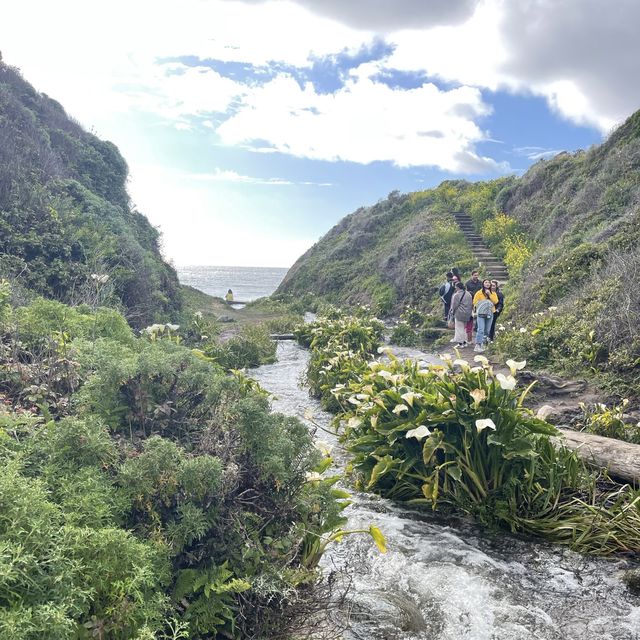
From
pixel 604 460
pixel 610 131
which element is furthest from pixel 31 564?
pixel 610 131

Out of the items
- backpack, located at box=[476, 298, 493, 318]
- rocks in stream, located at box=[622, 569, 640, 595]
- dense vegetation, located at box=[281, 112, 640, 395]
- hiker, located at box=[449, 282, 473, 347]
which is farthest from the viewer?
hiker, located at box=[449, 282, 473, 347]

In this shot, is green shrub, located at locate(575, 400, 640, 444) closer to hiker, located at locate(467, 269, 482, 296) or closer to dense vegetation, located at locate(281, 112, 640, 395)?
dense vegetation, located at locate(281, 112, 640, 395)

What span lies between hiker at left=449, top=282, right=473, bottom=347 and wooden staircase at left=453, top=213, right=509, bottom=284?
703 cm

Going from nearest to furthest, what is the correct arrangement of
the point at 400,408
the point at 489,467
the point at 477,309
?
1. the point at 489,467
2. the point at 400,408
3. the point at 477,309

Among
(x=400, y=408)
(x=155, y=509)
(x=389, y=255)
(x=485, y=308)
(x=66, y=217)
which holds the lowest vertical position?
(x=155, y=509)

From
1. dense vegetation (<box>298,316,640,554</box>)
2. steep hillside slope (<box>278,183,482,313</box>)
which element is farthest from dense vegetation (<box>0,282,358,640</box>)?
steep hillside slope (<box>278,183,482,313</box>)

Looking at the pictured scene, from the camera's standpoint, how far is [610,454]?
4742mm

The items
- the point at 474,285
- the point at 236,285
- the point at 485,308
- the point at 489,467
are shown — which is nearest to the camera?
the point at 489,467

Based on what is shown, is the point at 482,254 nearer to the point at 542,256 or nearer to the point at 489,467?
the point at 542,256

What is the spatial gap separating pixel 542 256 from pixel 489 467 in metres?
12.8

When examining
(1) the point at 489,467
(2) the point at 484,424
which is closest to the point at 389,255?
(1) the point at 489,467

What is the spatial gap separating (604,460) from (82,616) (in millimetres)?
4523

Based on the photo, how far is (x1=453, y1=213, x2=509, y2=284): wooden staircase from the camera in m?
19.9

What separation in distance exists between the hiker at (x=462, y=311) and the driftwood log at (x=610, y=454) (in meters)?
7.37
